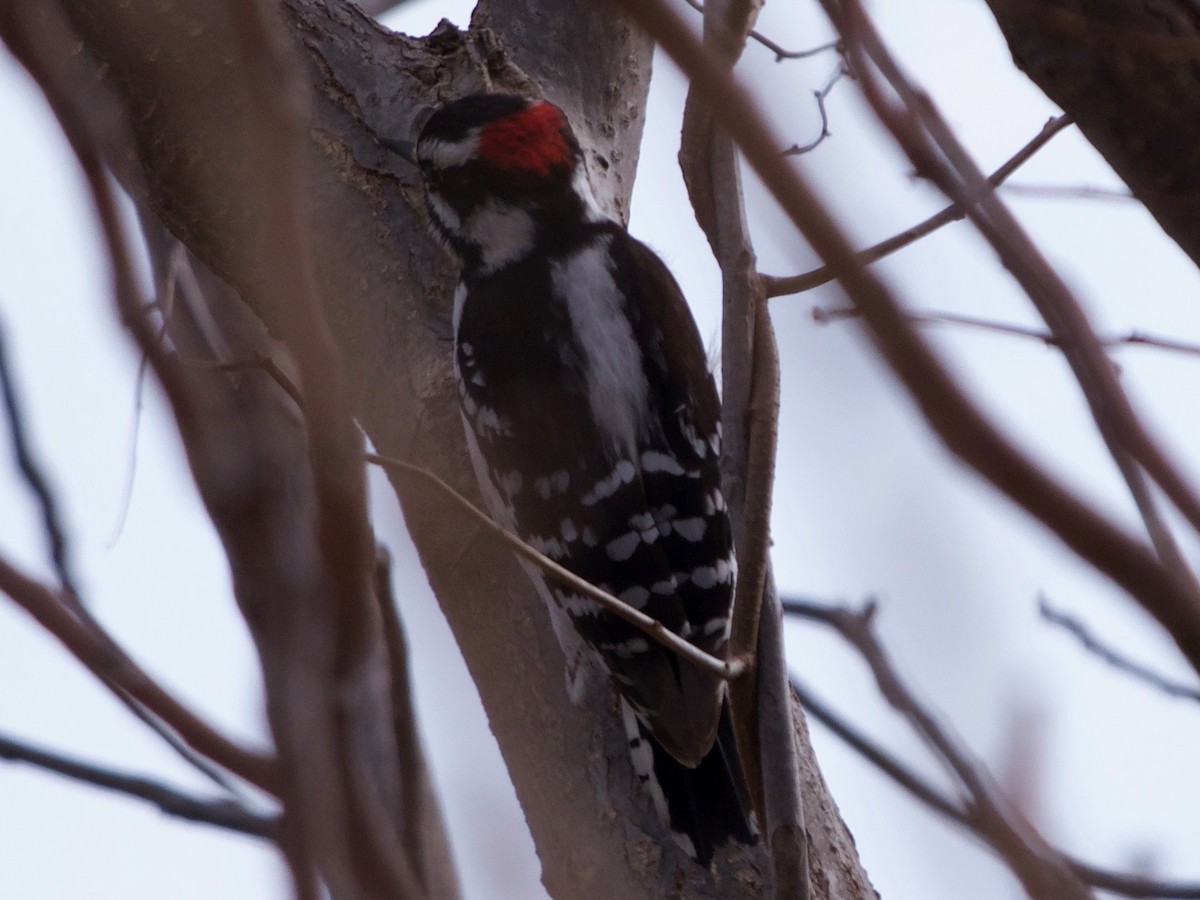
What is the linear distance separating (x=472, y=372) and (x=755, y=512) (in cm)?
160

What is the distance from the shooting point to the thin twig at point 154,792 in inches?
48.6

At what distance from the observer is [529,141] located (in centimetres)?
396

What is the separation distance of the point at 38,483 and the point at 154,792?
349 millimetres

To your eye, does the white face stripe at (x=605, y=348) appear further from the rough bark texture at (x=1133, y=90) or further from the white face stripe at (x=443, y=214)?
the rough bark texture at (x=1133, y=90)

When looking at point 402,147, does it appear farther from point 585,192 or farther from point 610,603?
point 610,603

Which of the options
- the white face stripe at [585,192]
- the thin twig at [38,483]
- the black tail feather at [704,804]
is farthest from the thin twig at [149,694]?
the white face stripe at [585,192]

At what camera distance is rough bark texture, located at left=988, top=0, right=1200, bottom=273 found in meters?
1.55

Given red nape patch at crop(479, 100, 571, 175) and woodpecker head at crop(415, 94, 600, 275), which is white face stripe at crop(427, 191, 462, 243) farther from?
red nape patch at crop(479, 100, 571, 175)

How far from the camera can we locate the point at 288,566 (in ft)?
3.40

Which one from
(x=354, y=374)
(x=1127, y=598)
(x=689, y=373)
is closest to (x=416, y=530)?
(x=354, y=374)

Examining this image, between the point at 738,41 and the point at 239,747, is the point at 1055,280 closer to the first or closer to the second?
the point at 239,747

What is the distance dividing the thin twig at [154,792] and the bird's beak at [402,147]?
2.47 metres

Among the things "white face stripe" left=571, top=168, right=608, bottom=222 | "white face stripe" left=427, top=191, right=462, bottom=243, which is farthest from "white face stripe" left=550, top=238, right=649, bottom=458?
"white face stripe" left=427, top=191, right=462, bottom=243

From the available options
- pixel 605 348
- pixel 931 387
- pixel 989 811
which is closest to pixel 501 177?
pixel 605 348
